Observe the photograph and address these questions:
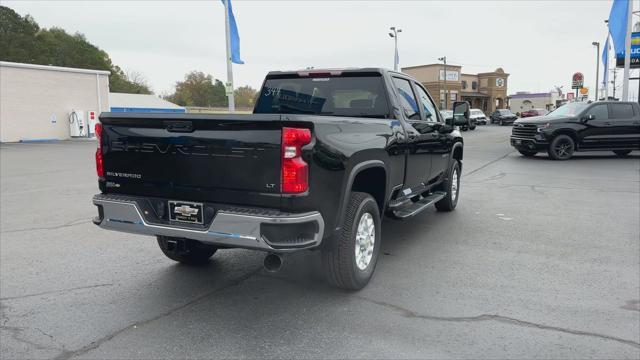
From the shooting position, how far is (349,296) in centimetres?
416

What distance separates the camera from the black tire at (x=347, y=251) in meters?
3.90

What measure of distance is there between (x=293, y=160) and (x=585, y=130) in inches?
554

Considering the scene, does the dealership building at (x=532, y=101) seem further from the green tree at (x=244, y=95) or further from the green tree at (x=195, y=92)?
the green tree at (x=195, y=92)

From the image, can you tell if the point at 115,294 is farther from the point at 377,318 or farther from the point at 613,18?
the point at 613,18

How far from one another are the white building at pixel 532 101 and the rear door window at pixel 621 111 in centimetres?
6533

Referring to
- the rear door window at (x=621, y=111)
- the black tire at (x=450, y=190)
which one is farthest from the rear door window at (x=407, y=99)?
the rear door window at (x=621, y=111)

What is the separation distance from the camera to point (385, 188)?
4578 mm

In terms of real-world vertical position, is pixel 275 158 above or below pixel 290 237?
above

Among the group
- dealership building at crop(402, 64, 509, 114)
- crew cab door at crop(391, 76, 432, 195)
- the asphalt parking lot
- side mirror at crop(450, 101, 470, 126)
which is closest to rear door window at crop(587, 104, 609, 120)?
the asphalt parking lot

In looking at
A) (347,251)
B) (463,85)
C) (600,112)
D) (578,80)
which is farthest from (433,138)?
(463,85)

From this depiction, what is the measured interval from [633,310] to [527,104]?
81.5m

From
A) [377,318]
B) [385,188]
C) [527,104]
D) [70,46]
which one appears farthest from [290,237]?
[527,104]

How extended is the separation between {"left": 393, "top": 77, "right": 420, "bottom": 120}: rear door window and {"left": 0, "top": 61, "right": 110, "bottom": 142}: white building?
27037 millimetres

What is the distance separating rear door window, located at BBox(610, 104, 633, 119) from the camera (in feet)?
49.1
